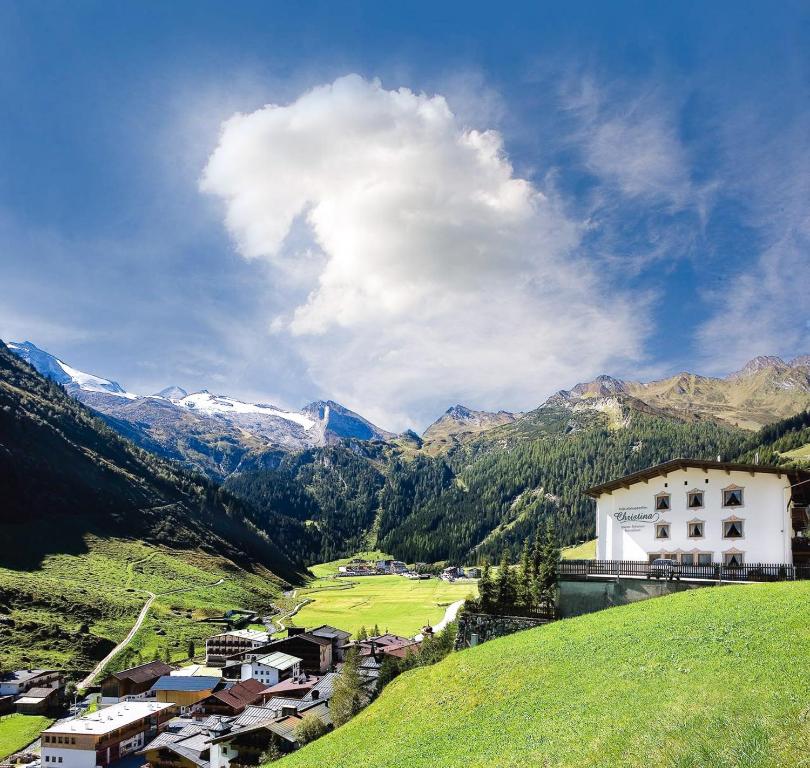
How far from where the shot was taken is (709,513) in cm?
4719

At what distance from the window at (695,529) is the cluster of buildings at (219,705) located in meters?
29.7

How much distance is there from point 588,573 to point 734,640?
2073cm

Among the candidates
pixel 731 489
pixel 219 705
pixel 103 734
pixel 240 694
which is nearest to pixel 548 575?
pixel 731 489

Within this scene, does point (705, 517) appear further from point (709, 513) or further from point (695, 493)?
point (695, 493)

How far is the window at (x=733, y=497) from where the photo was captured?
46344 mm

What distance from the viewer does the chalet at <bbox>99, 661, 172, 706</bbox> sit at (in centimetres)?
8462

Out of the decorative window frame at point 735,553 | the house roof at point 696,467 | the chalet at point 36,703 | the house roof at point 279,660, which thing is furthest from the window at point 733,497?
the chalet at point 36,703

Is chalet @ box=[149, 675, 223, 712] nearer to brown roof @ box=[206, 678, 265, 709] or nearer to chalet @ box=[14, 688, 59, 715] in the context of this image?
brown roof @ box=[206, 678, 265, 709]

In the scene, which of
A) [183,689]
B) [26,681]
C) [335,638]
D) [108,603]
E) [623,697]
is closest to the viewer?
[623,697]

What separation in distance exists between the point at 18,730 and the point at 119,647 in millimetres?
31205

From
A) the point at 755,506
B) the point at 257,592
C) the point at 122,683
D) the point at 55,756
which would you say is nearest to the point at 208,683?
the point at 122,683

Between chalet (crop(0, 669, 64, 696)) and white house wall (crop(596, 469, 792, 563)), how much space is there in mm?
82091

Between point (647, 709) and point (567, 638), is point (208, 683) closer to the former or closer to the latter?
point (567, 638)

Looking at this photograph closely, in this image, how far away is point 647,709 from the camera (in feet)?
69.1
